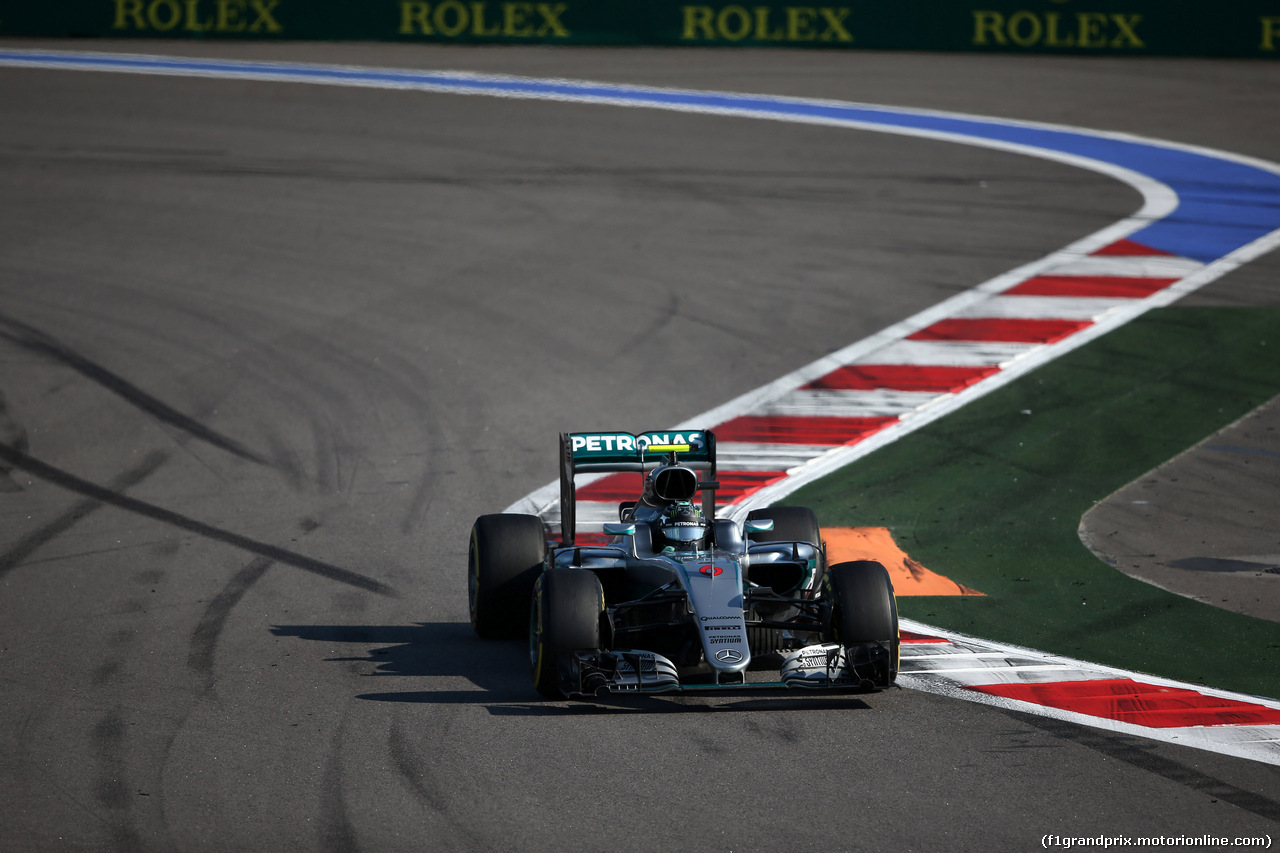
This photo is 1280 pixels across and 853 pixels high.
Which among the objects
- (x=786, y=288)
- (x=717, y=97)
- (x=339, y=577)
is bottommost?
(x=339, y=577)

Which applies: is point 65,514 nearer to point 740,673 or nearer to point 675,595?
point 675,595

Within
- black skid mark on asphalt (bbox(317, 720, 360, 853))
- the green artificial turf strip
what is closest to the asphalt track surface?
black skid mark on asphalt (bbox(317, 720, 360, 853))

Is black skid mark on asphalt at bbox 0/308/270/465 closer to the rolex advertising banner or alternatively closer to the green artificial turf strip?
the green artificial turf strip

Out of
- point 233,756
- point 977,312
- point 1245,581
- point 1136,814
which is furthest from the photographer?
point 977,312

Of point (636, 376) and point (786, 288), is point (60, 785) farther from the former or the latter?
point (786, 288)

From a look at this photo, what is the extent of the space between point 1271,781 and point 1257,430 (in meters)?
7.37

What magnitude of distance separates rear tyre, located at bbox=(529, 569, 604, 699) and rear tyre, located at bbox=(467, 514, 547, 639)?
108 cm

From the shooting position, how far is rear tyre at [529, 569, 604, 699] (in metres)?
8.30

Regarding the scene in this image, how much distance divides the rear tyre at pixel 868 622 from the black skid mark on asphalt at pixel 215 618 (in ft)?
12.2

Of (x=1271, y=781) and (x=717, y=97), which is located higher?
(x=717, y=97)

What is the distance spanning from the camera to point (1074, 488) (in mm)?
12797

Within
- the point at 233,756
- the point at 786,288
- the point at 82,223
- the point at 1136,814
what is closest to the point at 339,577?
the point at 233,756

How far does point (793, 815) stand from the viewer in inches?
280

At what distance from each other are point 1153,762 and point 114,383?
10.8 metres
